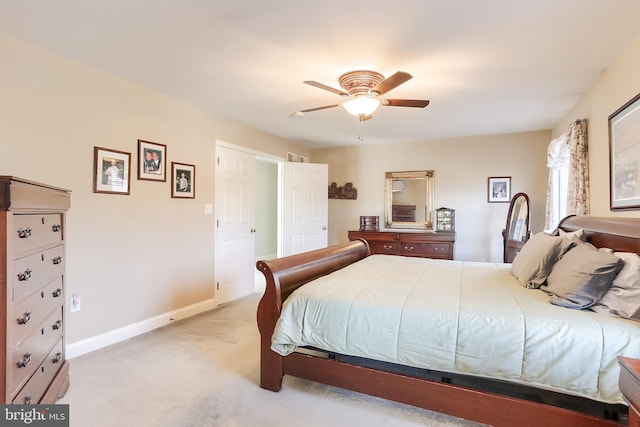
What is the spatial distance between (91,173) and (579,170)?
452cm

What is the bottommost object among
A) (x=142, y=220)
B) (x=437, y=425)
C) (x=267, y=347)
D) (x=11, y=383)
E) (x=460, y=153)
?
(x=437, y=425)

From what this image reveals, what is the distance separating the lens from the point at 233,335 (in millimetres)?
2979

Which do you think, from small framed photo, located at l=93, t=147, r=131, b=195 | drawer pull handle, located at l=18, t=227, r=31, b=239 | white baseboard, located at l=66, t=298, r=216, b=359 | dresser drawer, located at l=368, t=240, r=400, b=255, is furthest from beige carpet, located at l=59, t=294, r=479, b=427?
dresser drawer, located at l=368, t=240, r=400, b=255

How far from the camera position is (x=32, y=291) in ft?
4.99

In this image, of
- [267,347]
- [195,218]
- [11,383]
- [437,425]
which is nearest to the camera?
[11,383]

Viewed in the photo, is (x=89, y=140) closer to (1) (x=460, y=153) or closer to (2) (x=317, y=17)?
(2) (x=317, y=17)

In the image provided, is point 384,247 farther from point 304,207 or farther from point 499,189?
point 499,189

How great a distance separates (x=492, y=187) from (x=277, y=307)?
4.19 metres

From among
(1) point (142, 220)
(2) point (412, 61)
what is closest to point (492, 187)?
(2) point (412, 61)

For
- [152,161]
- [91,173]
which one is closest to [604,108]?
[152,161]

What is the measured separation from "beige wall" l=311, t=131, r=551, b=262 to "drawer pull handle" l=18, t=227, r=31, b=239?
4.77m

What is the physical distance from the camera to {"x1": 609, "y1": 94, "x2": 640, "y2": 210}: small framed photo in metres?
2.18

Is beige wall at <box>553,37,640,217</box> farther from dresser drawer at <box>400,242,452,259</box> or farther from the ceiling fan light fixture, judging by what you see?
dresser drawer at <box>400,242,452,259</box>

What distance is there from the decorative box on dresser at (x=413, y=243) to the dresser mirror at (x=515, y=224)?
28.3 inches
